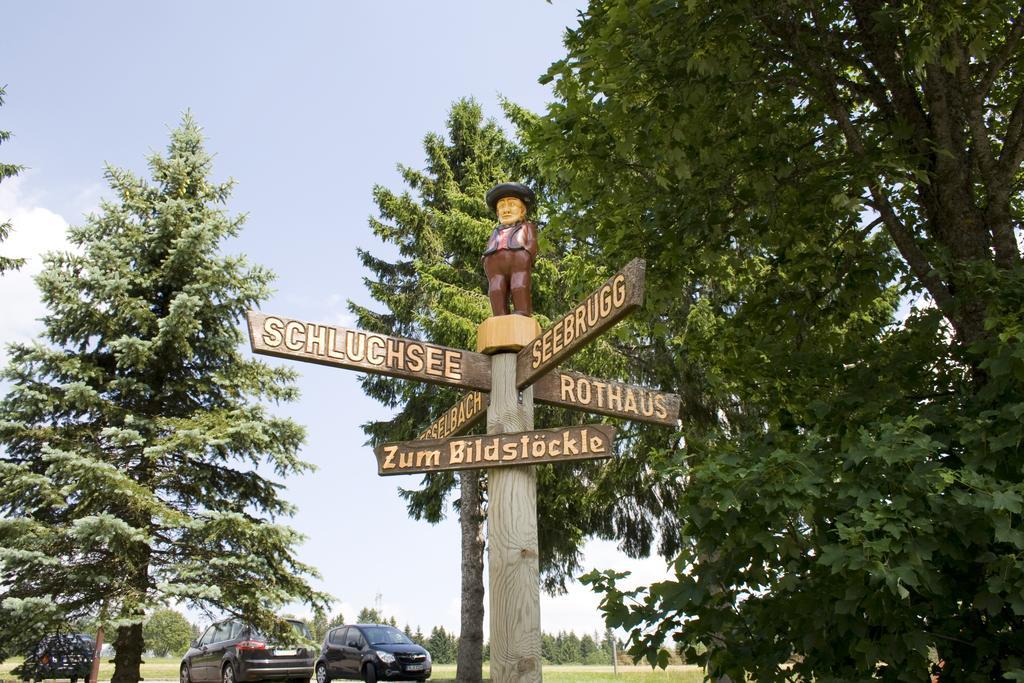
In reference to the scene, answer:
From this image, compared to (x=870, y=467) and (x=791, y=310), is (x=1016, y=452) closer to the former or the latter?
(x=870, y=467)

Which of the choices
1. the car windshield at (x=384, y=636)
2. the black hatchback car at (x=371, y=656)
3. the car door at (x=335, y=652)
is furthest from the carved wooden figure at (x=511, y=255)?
the car door at (x=335, y=652)

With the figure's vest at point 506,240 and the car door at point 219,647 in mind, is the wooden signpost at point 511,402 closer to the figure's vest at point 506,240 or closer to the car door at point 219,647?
the figure's vest at point 506,240

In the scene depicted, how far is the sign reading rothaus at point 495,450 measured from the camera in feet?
14.7

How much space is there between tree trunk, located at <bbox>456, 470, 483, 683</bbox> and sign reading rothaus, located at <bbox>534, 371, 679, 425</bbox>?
11192 mm

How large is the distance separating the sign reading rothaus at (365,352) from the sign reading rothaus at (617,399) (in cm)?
51

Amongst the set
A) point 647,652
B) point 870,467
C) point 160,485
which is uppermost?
point 160,485

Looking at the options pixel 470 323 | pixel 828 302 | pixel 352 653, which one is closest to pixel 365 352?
pixel 828 302

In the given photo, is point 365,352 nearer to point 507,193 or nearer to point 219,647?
point 507,193

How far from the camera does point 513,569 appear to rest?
4.71 meters

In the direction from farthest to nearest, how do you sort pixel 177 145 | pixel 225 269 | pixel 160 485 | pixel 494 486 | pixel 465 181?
1. pixel 465 181
2. pixel 177 145
3. pixel 225 269
4. pixel 160 485
5. pixel 494 486

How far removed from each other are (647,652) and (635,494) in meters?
13.0

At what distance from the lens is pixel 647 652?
4281 mm

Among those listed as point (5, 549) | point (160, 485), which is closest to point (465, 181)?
point (160, 485)

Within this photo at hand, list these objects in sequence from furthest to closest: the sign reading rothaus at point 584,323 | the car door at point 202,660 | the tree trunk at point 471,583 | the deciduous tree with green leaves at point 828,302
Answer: the tree trunk at point 471,583
the car door at point 202,660
the sign reading rothaus at point 584,323
the deciduous tree with green leaves at point 828,302
